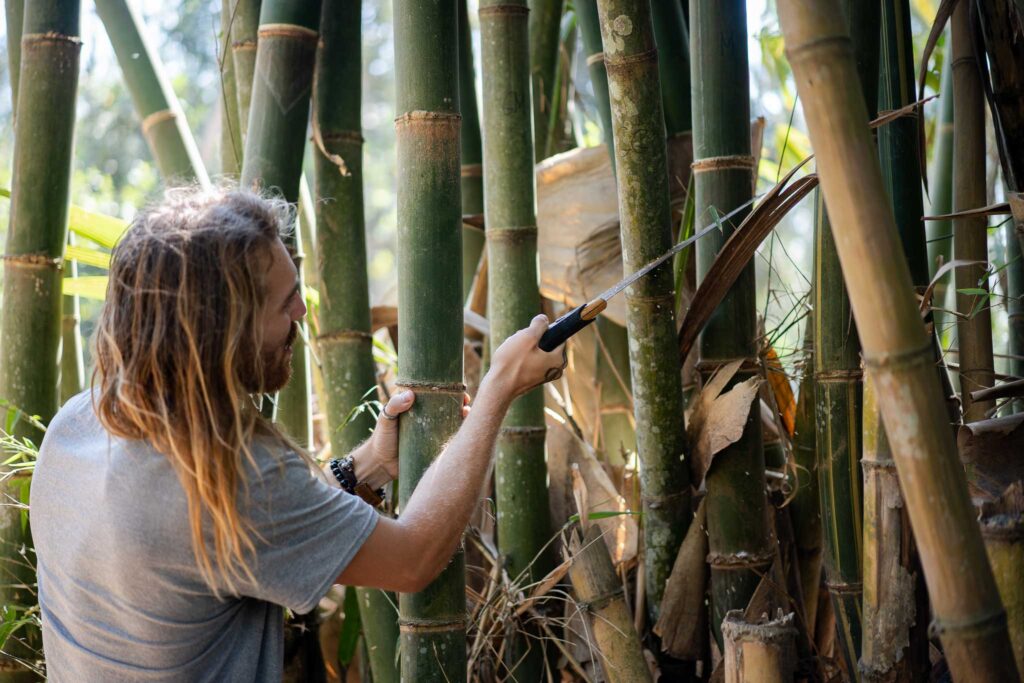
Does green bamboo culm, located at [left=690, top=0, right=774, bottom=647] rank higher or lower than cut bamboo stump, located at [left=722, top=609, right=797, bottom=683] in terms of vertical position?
higher

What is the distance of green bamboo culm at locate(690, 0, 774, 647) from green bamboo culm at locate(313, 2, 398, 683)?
72cm

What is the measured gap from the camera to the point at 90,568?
1280 millimetres

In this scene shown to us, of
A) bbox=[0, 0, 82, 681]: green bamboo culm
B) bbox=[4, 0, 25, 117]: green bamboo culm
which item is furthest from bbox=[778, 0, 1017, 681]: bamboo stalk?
bbox=[4, 0, 25, 117]: green bamboo culm

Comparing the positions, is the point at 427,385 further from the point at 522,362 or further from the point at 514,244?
the point at 514,244

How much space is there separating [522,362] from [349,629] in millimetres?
1043

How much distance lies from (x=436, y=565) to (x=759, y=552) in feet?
2.51

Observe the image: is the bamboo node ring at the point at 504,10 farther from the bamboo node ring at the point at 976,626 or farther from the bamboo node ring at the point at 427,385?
the bamboo node ring at the point at 976,626

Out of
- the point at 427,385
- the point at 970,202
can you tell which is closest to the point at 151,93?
the point at 427,385

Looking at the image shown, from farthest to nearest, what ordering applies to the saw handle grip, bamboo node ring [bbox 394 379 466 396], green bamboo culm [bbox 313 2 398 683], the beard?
green bamboo culm [bbox 313 2 398 683]
bamboo node ring [bbox 394 379 466 396]
the saw handle grip
the beard

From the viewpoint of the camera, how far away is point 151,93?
8.17 feet

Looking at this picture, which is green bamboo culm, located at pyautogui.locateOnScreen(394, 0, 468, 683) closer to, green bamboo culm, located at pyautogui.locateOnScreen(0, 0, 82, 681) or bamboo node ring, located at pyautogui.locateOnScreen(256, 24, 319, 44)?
bamboo node ring, located at pyautogui.locateOnScreen(256, 24, 319, 44)

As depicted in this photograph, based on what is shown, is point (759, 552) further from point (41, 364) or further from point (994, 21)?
point (41, 364)

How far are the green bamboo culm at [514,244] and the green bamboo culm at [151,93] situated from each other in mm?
853

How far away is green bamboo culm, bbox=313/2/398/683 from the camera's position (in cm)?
213
